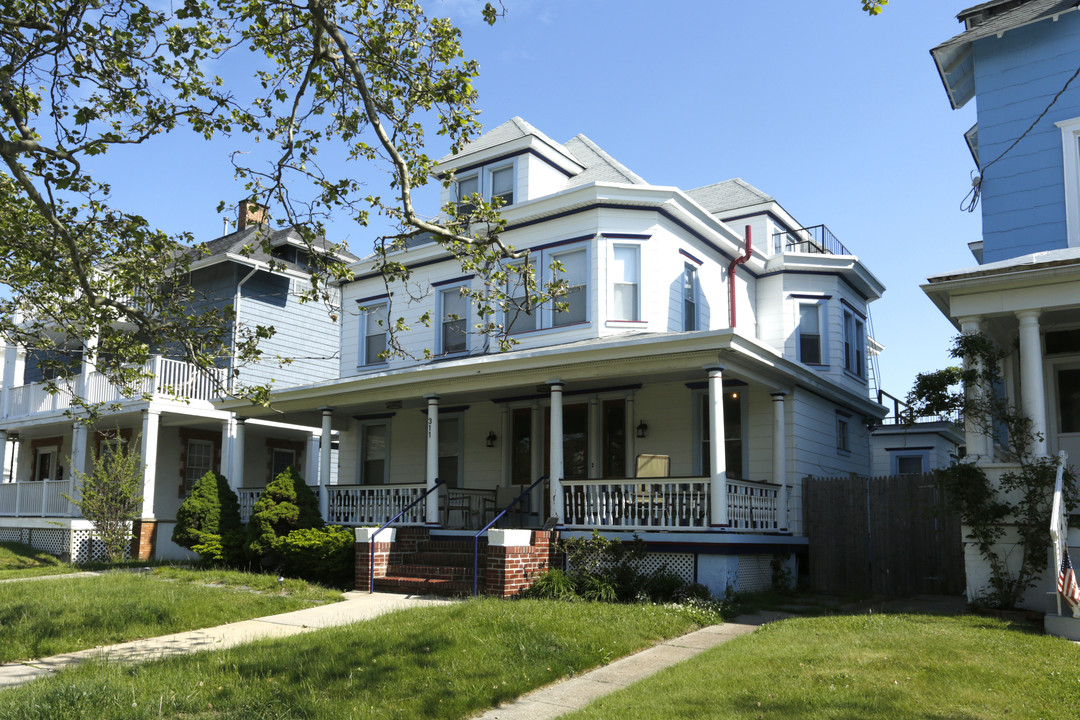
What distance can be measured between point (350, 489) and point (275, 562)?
2281mm

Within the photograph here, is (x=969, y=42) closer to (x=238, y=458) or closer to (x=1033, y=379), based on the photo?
(x=1033, y=379)

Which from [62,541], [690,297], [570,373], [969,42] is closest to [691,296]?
[690,297]

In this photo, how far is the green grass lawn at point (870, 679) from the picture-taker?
5.84 meters

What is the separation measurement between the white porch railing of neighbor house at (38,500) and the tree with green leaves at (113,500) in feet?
9.18

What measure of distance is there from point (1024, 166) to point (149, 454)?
17.8 meters

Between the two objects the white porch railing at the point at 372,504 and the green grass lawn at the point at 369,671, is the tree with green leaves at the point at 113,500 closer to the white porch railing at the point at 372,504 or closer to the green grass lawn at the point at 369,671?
the white porch railing at the point at 372,504

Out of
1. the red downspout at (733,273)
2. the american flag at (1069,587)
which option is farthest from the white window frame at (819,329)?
the american flag at (1069,587)

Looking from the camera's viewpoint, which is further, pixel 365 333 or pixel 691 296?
pixel 365 333

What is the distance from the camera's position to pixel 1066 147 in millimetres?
13172

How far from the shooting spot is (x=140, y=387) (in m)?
20.1

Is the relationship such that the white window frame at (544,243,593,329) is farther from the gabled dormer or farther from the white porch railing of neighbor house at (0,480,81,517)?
the white porch railing of neighbor house at (0,480,81,517)

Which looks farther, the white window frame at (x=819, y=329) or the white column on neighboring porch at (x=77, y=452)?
the white column on neighboring porch at (x=77, y=452)

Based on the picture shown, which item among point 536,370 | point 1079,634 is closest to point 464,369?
point 536,370

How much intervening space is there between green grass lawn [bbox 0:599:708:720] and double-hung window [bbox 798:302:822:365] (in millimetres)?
10132
